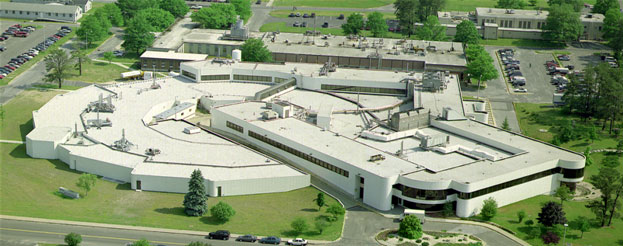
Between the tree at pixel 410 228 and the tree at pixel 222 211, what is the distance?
21.7 metres

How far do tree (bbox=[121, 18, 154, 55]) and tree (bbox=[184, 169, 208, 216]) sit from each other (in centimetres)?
8896

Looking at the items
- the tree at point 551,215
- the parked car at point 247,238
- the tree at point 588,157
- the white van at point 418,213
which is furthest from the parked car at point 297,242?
the tree at point 588,157

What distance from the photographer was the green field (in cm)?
11100

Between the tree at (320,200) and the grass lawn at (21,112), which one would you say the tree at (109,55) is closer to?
A: the grass lawn at (21,112)

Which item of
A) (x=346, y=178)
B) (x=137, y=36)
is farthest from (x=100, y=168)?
(x=137, y=36)

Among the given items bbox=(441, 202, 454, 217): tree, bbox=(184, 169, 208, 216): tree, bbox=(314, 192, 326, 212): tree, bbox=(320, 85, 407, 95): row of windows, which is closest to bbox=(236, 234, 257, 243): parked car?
bbox=(184, 169, 208, 216): tree

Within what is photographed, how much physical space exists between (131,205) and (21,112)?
164 feet

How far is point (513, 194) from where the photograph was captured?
400 feet

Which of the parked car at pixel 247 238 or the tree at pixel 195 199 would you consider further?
the tree at pixel 195 199

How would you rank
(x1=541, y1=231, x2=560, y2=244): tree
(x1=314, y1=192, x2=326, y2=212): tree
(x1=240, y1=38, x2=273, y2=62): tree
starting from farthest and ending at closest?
(x1=240, y1=38, x2=273, y2=62): tree < (x1=314, y1=192, x2=326, y2=212): tree < (x1=541, y1=231, x2=560, y2=244): tree

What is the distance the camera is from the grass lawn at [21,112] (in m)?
144

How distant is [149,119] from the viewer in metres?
149

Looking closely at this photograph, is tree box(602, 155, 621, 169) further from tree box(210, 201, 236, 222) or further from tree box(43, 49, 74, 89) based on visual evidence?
tree box(43, 49, 74, 89)

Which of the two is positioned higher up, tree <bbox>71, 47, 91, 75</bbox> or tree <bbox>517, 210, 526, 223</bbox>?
tree <bbox>71, 47, 91, 75</bbox>
